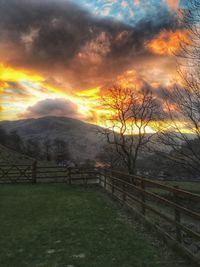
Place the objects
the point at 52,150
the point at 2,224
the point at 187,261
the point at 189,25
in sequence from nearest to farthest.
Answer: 1. the point at 187,261
2. the point at 189,25
3. the point at 2,224
4. the point at 52,150

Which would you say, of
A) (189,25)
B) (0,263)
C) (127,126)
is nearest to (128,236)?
(0,263)

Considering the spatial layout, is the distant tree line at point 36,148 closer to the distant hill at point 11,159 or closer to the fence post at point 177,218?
the distant hill at point 11,159

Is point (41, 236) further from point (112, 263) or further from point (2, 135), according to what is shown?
point (2, 135)

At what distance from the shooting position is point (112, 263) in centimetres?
636

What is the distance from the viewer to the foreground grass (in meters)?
6.53

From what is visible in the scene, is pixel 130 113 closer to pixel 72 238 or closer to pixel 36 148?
pixel 72 238

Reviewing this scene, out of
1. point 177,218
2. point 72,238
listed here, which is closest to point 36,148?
point 72,238

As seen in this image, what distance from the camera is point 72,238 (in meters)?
8.21

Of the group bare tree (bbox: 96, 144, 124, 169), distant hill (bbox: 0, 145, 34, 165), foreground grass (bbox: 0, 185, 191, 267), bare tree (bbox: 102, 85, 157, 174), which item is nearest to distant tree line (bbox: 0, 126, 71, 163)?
bare tree (bbox: 96, 144, 124, 169)

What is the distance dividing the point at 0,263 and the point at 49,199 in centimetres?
870

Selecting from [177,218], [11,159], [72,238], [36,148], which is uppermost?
[36,148]

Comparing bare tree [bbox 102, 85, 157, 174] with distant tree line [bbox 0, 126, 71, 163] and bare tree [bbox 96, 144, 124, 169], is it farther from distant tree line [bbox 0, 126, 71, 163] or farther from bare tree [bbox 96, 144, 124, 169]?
distant tree line [bbox 0, 126, 71, 163]

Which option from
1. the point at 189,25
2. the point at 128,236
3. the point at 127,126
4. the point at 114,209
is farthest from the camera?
the point at 127,126

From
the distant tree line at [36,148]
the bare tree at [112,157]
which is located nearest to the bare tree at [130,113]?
the bare tree at [112,157]
